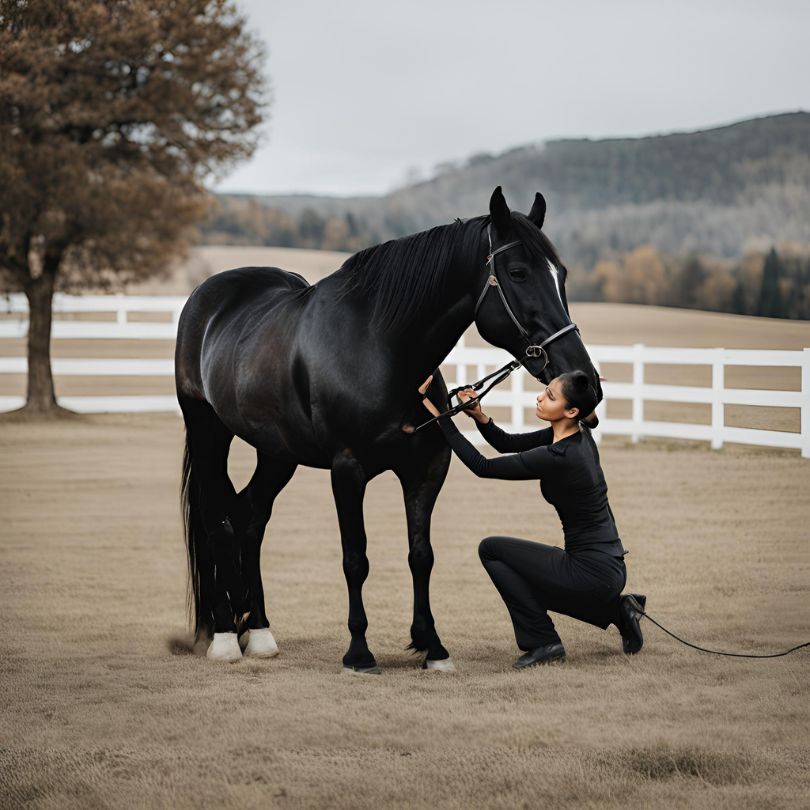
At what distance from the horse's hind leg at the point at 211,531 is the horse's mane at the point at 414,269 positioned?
1426 mm

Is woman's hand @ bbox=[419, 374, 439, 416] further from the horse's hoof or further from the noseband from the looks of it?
the horse's hoof

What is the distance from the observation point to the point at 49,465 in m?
13.9

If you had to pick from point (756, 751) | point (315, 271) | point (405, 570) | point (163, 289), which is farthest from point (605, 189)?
point (756, 751)

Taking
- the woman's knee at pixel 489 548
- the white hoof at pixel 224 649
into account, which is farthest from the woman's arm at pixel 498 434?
the white hoof at pixel 224 649

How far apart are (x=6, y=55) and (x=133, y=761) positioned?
17182 mm

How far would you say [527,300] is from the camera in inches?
169

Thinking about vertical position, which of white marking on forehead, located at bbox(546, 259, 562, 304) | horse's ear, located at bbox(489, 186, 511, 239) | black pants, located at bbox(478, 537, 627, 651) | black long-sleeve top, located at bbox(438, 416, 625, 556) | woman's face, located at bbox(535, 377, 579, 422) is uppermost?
horse's ear, located at bbox(489, 186, 511, 239)

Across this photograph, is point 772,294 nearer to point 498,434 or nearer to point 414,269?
point 498,434

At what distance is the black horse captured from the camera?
14.3 feet

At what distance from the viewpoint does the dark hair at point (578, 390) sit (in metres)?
4.18

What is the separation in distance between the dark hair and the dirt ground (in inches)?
42.3

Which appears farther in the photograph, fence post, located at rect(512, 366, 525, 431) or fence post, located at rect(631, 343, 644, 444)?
fence post, located at rect(512, 366, 525, 431)

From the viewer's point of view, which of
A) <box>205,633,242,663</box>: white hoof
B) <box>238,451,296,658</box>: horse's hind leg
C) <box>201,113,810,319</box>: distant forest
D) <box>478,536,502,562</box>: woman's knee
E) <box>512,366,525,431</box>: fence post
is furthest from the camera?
<box>201,113,810,319</box>: distant forest

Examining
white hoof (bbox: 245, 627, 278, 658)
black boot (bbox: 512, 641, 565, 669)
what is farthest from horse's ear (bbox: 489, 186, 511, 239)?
white hoof (bbox: 245, 627, 278, 658)
